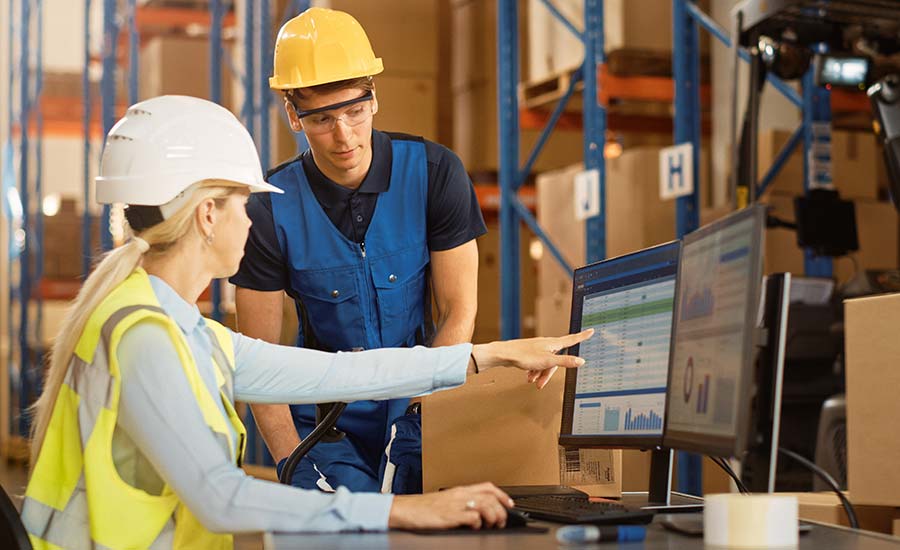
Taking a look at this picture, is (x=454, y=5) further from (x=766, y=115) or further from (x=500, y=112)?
(x=766, y=115)

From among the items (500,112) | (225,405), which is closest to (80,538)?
(225,405)

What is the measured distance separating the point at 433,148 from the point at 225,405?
1272 millimetres

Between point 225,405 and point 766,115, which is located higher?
point 766,115

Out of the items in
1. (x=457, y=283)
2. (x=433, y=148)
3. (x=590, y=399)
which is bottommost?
(x=590, y=399)

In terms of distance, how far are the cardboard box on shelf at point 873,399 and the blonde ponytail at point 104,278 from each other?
4.68ft

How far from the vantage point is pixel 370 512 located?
188 centimetres

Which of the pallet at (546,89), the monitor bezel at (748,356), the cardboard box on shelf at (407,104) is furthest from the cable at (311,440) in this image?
the cardboard box on shelf at (407,104)

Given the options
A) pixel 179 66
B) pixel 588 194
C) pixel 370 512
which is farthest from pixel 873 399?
pixel 179 66

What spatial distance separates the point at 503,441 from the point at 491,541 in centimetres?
78

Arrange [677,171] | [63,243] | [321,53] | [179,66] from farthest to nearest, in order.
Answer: [63,243], [179,66], [677,171], [321,53]

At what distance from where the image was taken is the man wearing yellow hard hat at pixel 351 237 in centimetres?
301

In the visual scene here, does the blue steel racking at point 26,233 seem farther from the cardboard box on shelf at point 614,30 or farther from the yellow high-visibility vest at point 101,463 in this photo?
the yellow high-visibility vest at point 101,463

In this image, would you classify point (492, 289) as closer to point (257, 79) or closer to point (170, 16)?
point (257, 79)

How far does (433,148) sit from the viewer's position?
325 cm
